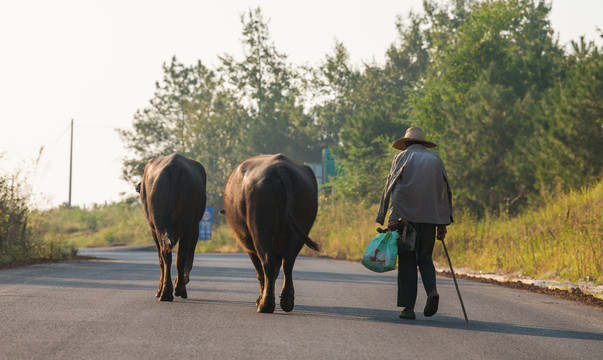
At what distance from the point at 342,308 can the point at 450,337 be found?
8.10 ft

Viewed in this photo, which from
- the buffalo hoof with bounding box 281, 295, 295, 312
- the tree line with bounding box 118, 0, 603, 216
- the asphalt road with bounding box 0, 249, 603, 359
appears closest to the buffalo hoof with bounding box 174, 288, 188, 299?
the asphalt road with bounding box 0, 249, 603, 359

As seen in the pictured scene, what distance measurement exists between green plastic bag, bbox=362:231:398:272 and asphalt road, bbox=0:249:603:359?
0.56m

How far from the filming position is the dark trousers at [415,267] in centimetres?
872

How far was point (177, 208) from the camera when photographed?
413 inches

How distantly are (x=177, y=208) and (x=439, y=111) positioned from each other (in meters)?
31.3

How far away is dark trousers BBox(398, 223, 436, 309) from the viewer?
8.72 meters

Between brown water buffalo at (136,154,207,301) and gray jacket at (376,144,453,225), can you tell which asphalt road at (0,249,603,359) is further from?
gray jacket at (376,144,453,225)

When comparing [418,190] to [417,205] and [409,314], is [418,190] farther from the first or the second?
[409,314]

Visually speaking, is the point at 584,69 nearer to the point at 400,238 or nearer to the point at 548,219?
the point at 548,219

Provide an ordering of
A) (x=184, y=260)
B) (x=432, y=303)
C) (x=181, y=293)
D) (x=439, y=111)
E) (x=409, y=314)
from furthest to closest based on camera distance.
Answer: (x=439, y=111)
(x=181, y=293)
(x=184, y=260)
(x=409, y=314)
(x=432, y=303)

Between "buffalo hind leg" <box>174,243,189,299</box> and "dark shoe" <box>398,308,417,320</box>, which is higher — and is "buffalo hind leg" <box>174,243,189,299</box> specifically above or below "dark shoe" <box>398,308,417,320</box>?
above

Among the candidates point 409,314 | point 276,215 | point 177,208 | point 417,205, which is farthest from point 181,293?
point 417,205

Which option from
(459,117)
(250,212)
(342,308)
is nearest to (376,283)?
(342,308)

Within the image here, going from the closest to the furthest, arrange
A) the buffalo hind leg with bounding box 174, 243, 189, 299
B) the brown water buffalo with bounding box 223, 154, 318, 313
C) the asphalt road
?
1. the asphalt road
2. the brown water buffalo with bounding box 223, 154, 318, 313
3. the buffalo hind leg with bounding box 174, 243, 189, 299
